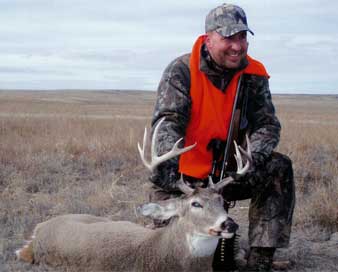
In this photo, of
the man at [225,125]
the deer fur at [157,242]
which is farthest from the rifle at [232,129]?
the deer fur at [157,242]

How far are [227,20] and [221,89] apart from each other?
1.92 feet

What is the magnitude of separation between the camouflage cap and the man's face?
0.17ft

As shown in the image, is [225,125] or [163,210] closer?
[163,210]

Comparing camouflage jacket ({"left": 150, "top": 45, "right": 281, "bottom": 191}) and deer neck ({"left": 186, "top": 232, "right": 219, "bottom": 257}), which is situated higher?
camouflage jacket ({"left": 150, "top": 45, "right": 281, "bottom": 191})

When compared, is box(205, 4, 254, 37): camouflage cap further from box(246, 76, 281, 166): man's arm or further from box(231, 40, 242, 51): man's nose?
box(246, 76, 281, 166): man's arm

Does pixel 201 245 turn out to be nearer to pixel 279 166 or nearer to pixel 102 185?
pixel 279 166

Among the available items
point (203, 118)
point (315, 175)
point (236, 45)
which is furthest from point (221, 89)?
point (315, 175)

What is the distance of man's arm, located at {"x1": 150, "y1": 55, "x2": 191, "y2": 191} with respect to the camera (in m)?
5.18

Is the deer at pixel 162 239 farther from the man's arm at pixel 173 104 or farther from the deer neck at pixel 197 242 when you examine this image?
the man's arm at pixel 173 104

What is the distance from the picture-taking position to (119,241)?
491 cm

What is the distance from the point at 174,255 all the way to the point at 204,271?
0.80 ft

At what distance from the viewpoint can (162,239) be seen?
4914mm

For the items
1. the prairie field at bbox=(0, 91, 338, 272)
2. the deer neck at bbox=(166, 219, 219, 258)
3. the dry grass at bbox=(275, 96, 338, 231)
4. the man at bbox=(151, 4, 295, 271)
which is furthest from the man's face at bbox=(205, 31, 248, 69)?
the dry grass at bbox=(275, 96, 338, 231)

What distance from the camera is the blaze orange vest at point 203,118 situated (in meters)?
5.53
